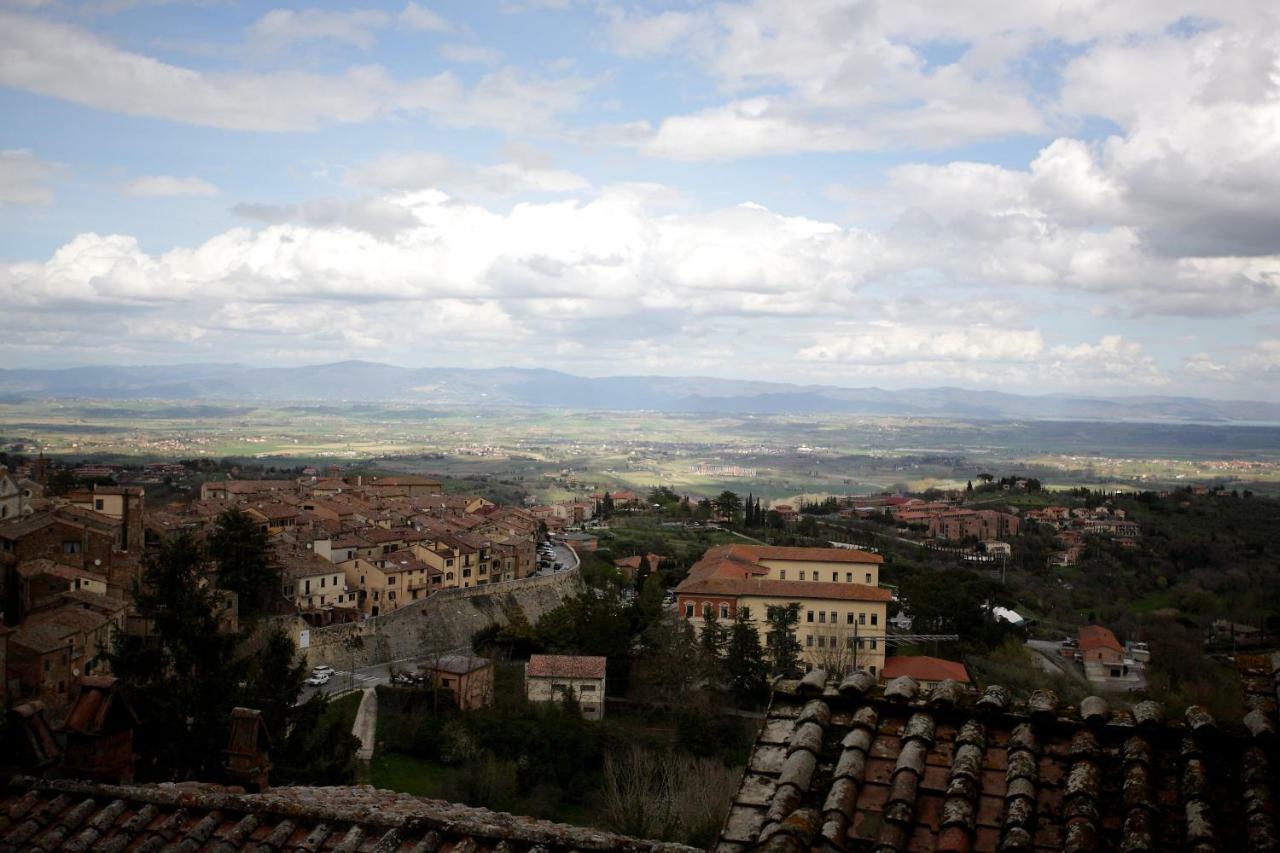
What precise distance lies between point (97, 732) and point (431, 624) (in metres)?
27.0

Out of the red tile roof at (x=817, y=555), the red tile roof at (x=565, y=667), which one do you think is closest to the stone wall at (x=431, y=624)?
the red tile roof at (x=565, y=667)

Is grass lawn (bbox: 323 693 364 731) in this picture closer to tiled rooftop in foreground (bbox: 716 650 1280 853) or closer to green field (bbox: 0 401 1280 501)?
tiled rooftop in foreground (bbox: 716 650 1280 853)

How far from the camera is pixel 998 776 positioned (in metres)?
3.07

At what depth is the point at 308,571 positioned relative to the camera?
105 feet

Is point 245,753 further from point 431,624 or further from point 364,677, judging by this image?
point 431,624

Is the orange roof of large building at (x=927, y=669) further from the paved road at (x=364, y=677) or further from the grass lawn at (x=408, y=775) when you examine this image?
the paved road at (x=364, y=677)

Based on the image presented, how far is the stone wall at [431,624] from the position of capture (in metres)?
28.4

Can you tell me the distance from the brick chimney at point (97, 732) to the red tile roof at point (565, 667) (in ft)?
67.6

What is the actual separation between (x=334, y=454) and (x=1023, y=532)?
88.5 meters

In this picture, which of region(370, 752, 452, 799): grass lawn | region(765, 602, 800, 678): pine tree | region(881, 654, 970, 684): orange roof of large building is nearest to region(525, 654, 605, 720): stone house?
region(370, 752, 452, 799): grass lawn

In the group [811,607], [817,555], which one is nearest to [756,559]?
[817,555]

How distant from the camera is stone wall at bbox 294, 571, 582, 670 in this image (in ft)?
93.1

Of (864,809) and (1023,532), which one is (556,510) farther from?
(864,809)

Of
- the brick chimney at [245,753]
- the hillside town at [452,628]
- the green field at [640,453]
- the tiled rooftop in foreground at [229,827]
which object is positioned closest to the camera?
the tiled rooftop in foreground at [229,827]
